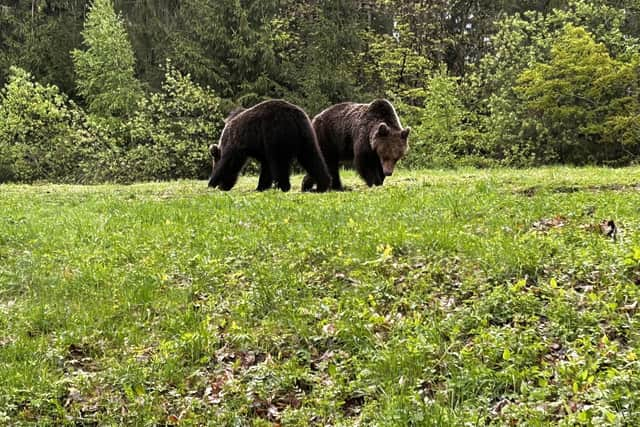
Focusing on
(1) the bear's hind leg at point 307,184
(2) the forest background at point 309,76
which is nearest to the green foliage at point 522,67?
(2) the forest background at point 309,76

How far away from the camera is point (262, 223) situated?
895 centimetres

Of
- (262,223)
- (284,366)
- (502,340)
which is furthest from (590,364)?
(262,223)

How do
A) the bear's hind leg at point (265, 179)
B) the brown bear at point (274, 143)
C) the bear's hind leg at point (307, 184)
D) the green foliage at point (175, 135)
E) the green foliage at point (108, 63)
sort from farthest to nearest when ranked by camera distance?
the green foliage at point (108, 63) < the green foliage at point (175, 135) < the bear's hind leg at point (265, 179) < the bear's hind leg at point (307, 184) < the brown bear at point (274, 143)

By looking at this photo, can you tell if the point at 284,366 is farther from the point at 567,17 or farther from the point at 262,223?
the point at 567,17

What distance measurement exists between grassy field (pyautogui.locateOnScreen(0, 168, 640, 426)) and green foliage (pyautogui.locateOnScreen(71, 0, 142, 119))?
1137 inches

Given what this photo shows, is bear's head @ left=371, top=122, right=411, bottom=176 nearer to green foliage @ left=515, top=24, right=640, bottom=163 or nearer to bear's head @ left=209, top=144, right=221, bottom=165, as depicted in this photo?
bear's head @ left=209, top=144, right=221, bottom=165

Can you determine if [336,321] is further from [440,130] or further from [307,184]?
[440,130]

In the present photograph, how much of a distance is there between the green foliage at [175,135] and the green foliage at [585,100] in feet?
53.1

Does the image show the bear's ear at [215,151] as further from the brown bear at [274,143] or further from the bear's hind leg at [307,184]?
the bear's hind leg at [307,184]

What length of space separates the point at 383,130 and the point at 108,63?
27.1m

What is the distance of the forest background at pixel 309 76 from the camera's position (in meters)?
27.0

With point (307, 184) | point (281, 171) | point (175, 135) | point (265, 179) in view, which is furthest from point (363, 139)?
point (175, 135)

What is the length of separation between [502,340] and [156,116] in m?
31.8

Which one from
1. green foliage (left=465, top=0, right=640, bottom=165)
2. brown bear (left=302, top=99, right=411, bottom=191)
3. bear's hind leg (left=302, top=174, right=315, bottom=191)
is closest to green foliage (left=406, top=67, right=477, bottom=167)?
green foliage (left=465, top=0, right=640, bottom=165)
